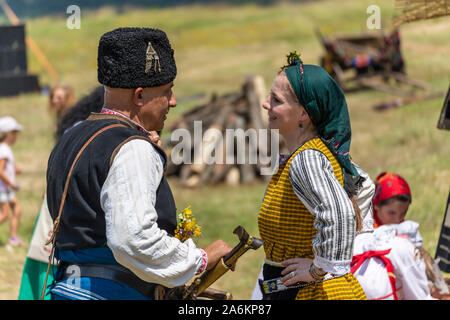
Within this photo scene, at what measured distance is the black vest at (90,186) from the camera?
99.3 inches

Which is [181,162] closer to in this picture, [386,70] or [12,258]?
[12,258]

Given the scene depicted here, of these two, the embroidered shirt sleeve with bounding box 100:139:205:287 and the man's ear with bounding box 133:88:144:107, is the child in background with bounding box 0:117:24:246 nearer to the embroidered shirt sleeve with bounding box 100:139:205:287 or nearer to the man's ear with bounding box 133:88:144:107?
the man's ear with bounding box 133:88:144:107

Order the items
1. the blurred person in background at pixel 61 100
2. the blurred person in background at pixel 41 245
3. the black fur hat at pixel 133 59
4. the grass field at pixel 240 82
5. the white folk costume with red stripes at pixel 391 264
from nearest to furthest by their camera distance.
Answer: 1. the black fur hat at pixel 133 59
2. the white folk costume with red stripes at pixel 391 264
3. the blurred person in background at pixel 41 245
4. the blurred person in background at pixel 61 100
5. the grass field at pixel 240 82

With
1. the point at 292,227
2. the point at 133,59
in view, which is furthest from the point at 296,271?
the point at 133,59

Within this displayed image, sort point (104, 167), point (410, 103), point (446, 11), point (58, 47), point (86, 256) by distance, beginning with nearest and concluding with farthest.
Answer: point (104, 167), point (86, 256), point (446, 11), point (410, 103), point (58, 47)

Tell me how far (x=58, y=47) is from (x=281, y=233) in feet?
92.7

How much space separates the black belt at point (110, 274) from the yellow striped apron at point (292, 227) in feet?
2.06

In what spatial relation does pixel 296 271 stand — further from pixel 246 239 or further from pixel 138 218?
pixel 138 218

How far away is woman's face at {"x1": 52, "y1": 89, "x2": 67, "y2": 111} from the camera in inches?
271

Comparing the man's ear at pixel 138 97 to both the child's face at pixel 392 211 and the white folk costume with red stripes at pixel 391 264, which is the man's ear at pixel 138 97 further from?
the child's face at pixel 392 211

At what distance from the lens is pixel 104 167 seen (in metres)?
2.49

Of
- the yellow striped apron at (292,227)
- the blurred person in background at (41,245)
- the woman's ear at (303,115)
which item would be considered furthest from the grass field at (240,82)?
the woman's ear at (303,115)

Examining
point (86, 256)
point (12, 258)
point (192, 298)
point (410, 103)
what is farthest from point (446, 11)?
point (410, 103)

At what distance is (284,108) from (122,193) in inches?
36.4
